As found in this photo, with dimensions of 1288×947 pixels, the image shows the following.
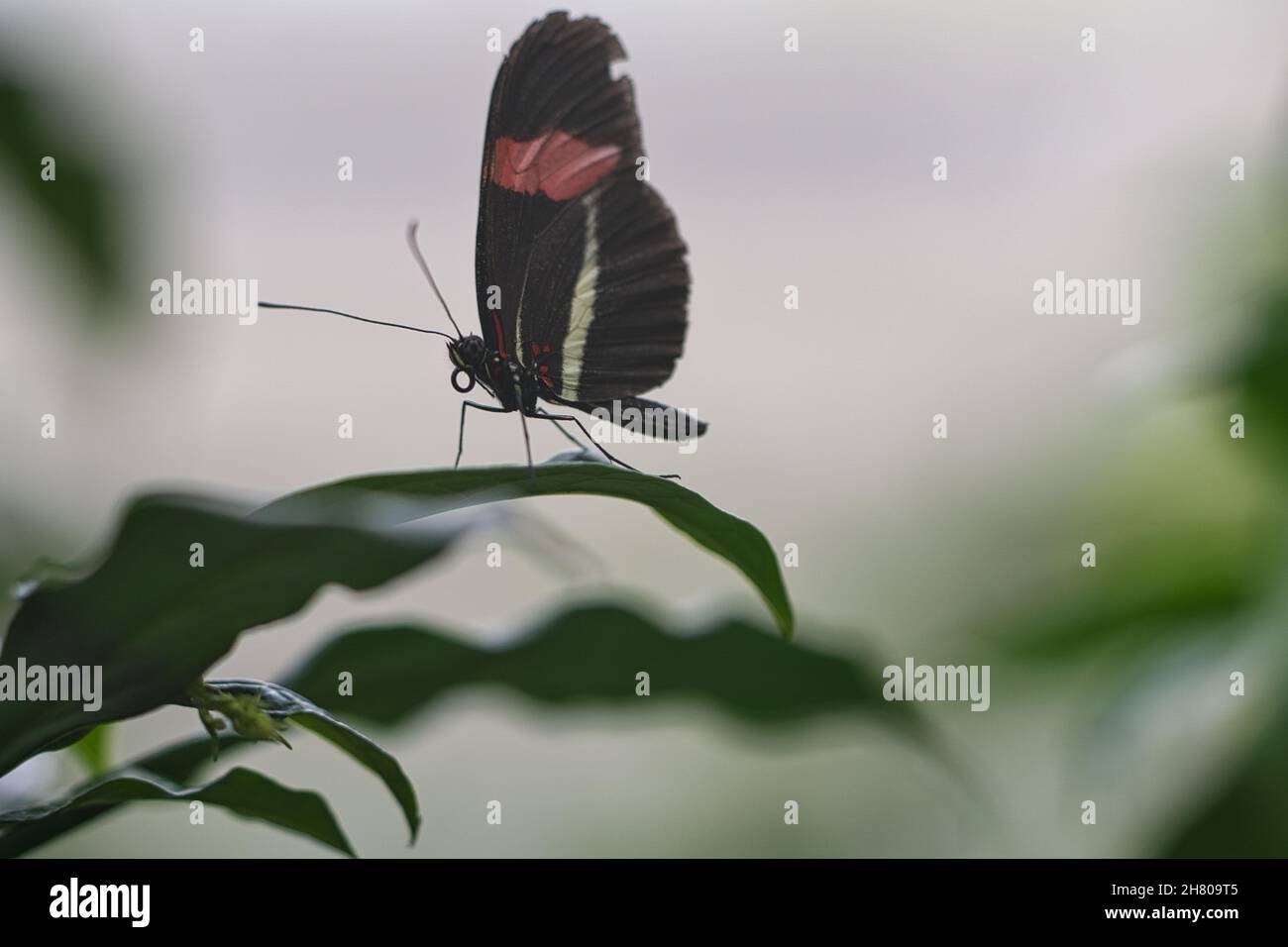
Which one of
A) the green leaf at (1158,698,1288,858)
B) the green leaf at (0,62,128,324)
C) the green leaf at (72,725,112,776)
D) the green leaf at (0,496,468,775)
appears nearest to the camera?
the green leaf at (0,496,468,775)

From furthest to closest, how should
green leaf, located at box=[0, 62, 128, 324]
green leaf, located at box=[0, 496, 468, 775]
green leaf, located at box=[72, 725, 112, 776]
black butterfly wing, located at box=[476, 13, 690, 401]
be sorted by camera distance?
green leaf, located at box=[0, 62, 128, 324] → black butterfly wing, located at box=[476, 13, 690, 401] → green leaf, located at box=[72, 725, 112, 776] → green leaf, located at box=[0, 496, 468, 775]

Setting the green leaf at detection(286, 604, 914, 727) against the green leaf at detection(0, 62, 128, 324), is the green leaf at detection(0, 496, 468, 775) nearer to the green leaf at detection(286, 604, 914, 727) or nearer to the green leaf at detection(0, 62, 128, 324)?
the green leaf at detection(286, 604, 914, 727)

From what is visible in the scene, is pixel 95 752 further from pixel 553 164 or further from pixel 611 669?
pixel 553 164

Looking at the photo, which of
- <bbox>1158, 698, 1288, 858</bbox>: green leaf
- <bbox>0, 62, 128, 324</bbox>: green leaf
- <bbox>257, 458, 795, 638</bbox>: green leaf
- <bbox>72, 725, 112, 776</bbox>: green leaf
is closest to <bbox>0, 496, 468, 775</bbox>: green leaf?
<bbox>257, 458, 795, 638</bbox>: green leaf

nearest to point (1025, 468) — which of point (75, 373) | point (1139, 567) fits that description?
point (1139, 567)

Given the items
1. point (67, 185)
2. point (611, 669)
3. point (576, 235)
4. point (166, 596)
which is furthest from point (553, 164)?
point (67, 185)
